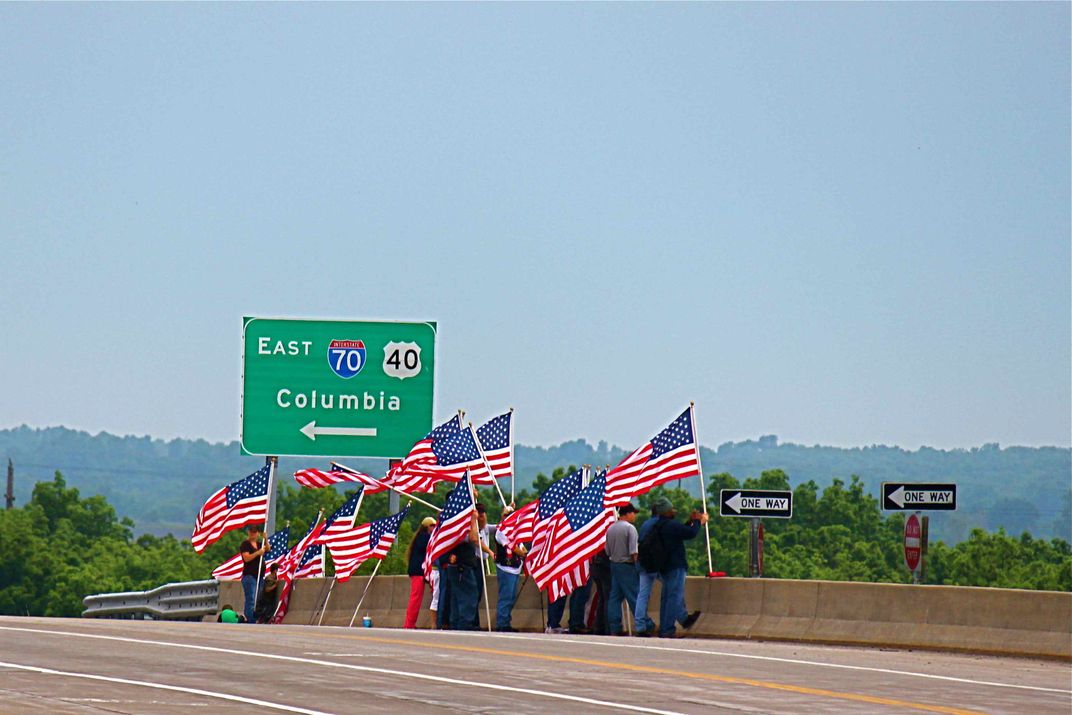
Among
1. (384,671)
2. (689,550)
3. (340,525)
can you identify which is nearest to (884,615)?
(384,671)

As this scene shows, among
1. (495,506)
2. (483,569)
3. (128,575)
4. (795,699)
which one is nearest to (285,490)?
(128,575)

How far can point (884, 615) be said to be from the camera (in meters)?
23.5

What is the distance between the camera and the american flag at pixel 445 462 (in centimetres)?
3061

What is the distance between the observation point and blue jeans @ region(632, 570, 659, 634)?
24.2 metres

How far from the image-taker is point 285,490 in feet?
602

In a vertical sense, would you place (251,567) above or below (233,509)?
below

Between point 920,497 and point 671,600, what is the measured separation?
328cm

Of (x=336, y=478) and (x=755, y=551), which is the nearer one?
(x=755, y=551)

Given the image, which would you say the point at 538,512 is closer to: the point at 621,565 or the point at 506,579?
the point at 506,579

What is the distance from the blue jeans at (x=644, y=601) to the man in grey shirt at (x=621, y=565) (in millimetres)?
133

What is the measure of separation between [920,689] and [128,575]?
139m

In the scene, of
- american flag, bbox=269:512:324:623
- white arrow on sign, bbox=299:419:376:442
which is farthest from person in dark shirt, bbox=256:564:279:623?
white arrow on sign, bbox=299:419:376:442

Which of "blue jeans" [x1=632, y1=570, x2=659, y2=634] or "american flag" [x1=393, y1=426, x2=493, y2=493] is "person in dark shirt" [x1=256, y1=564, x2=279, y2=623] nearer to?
"american flag" [x1=393, y1=426, x2=493, y2=493]

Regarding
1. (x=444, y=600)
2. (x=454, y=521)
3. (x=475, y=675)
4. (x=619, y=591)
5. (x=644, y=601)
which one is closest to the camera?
(x=475, y=675)
